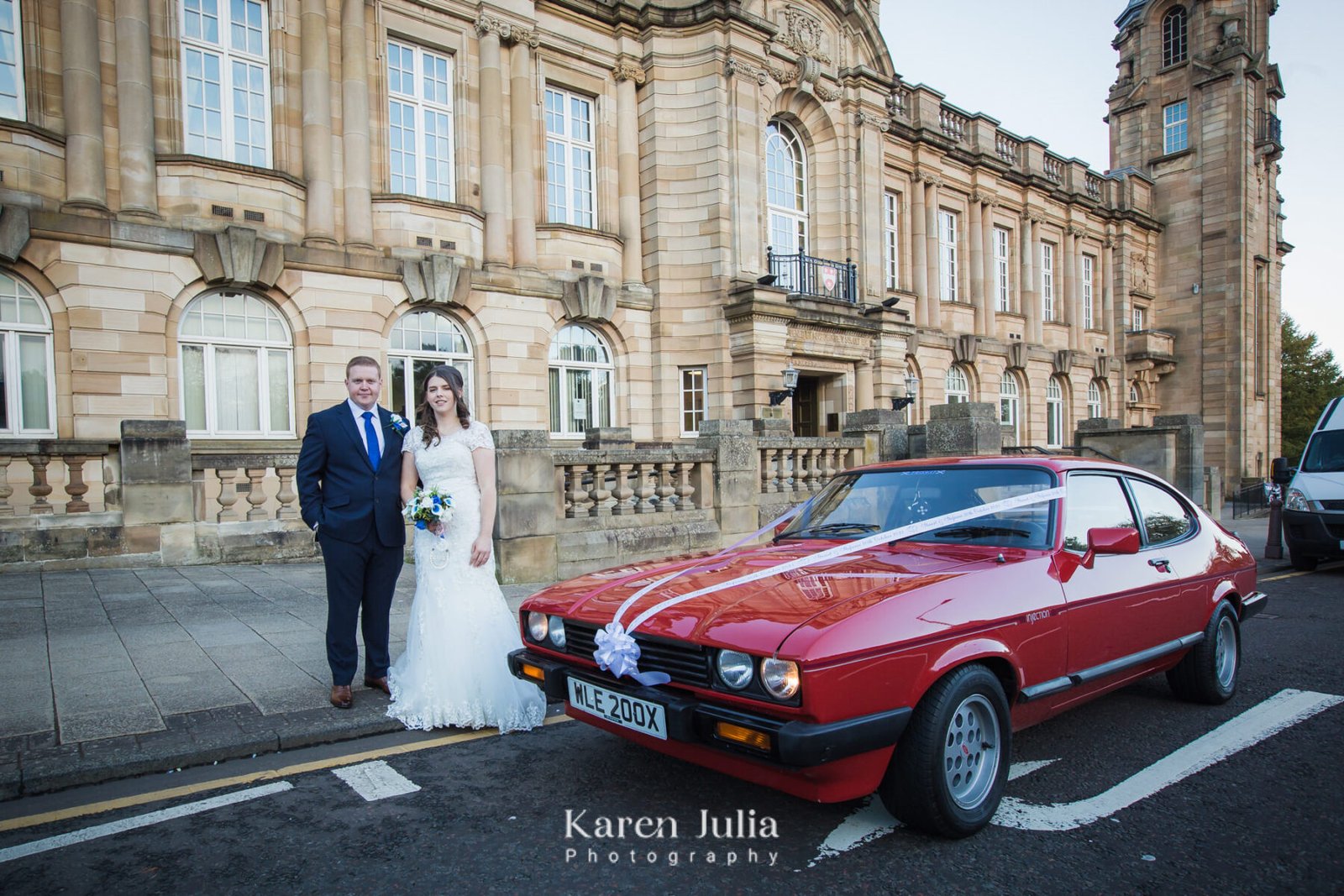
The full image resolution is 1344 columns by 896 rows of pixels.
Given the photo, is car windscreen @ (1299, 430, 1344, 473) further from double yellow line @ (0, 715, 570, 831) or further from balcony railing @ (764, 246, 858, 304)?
double yellow line @ (0, 715, 570, 831)

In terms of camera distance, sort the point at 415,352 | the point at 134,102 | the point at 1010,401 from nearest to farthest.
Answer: the point at 134,102 → the point at 415,352 → the point at 1010,401

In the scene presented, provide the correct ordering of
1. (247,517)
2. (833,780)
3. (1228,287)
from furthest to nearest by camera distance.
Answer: (1228,287), (247,517), (833,780)

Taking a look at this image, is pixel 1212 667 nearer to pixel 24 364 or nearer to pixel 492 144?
pixel 24 364

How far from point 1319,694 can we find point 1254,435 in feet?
113

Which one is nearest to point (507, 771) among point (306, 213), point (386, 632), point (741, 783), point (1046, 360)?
point (741, 783)

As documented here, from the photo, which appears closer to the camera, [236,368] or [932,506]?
[932,506]

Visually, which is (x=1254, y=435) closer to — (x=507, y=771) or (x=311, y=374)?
(x=311, y=374)

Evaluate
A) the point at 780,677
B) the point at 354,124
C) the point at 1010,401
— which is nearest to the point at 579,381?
the point at 354,124

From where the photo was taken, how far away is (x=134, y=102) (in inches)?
472

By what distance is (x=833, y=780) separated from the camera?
2717 millimetres

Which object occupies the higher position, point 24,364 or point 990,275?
point 990,275

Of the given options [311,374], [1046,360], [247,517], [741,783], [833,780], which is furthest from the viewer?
[1046,360]

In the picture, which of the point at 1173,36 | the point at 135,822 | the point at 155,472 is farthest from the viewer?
the point at 1173,36

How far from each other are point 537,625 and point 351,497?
161cm
